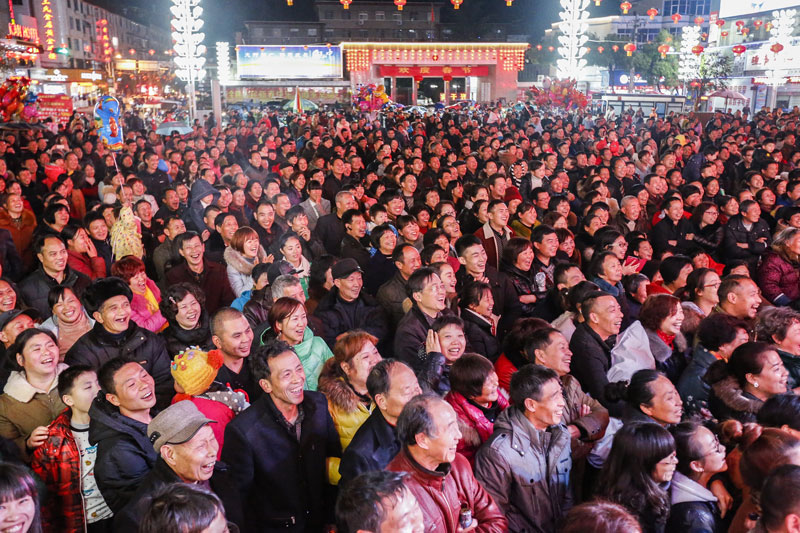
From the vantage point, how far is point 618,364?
12.8 ft

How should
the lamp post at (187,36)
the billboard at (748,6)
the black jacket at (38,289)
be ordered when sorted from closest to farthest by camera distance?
the black jacket at (38,289), the lamp post at (187,36), the billboard at (748,6)

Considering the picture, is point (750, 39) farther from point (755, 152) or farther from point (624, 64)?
point (755, 152)

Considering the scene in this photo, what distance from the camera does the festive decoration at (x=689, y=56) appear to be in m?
32.2

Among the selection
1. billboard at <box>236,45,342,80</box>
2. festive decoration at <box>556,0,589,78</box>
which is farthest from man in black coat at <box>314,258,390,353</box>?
billboard at <box>236,45,342,80</box>

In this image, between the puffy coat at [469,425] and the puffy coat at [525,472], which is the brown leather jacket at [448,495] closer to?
the puffy coat at [525,472]

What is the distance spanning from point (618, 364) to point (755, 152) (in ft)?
31.4

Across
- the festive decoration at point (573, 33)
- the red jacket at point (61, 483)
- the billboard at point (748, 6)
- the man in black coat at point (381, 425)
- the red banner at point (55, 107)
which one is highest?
the billboard at point (748, 6)

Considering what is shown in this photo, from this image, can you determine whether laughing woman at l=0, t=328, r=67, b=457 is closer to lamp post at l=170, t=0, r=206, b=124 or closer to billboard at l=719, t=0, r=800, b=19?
lamp post at l=170, t=0, r=206, b=124

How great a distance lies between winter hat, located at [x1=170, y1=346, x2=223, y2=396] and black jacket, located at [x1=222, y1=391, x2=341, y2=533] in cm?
39

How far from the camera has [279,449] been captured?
304cm

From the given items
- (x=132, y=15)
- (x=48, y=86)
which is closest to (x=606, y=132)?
(x=48, y=86)

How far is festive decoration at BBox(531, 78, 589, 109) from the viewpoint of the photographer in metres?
21.7

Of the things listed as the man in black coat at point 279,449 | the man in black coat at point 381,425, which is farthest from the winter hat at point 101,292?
the man in black coat at point 381,425

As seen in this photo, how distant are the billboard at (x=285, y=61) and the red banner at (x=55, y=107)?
60.5 feet
